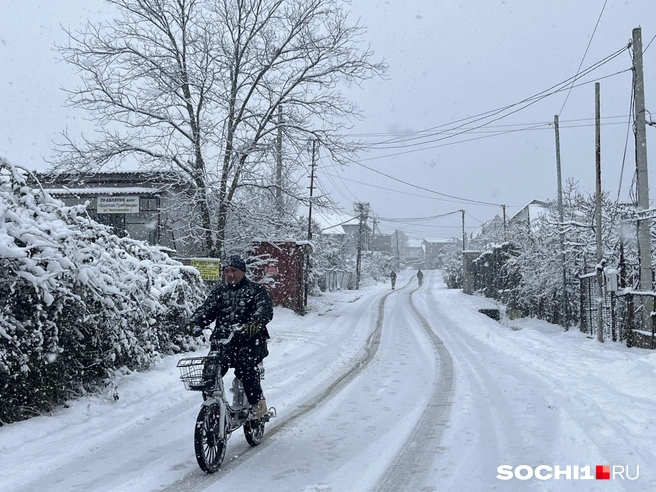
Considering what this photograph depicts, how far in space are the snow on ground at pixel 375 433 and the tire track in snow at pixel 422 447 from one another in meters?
0.02

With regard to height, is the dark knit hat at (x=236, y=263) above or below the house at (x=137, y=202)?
below

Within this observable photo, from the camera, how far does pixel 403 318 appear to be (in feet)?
71.2

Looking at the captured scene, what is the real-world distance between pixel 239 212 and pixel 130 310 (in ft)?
33.4

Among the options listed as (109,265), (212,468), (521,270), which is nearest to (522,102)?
(521,270)

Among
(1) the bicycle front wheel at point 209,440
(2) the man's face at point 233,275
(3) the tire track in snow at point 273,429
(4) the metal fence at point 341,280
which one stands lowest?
(3) the tire track in snow at point 273,429

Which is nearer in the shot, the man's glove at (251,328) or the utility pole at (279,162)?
the man's glove at (251,328)

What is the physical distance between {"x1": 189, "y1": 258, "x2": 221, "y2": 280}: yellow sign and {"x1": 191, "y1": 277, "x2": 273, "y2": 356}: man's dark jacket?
29.3 feet

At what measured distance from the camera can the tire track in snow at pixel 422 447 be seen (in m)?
4.31

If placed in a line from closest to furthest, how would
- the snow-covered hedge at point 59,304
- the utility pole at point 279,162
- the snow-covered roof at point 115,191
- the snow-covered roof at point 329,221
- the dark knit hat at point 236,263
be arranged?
the dark knit hat at point 236,263 < the snow-covered hedge at point 59,304 < the utility pole at point 279,162 < the snow-covered roof at point 115,191 < the snow-covered roof at point 329,221

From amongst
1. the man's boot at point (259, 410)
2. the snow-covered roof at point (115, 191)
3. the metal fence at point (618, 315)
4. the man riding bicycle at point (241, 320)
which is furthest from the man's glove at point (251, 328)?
the snow-covered roof at point (115, 191)

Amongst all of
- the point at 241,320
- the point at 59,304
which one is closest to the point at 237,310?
the point at 241,320

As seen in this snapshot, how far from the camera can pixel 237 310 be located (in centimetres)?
527

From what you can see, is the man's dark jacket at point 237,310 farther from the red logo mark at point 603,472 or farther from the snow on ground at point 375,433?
the red logo mark at point 603,472

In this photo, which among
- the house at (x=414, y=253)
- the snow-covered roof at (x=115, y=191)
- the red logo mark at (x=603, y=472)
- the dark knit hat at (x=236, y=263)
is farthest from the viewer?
the house at (x=414, y=253)
